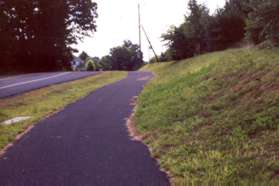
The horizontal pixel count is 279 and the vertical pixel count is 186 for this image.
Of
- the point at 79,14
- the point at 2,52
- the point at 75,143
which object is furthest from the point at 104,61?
the point at 75,143

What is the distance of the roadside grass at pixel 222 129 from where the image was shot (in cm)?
687

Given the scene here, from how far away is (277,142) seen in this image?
7.41 m

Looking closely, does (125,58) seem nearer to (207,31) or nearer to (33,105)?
(207,31)

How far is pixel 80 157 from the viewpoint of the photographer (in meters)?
8.88

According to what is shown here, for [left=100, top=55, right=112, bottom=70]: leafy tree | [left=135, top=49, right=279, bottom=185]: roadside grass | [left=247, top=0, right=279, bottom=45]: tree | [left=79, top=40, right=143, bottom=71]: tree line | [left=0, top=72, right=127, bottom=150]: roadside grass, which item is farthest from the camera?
[left=100, top=55, right=112, bottom=70]: leafy tree

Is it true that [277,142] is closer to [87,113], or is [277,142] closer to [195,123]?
[195,123]

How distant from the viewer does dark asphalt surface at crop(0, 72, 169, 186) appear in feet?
24.2

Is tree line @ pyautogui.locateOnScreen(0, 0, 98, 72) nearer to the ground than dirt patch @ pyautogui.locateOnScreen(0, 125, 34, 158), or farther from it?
farther from it

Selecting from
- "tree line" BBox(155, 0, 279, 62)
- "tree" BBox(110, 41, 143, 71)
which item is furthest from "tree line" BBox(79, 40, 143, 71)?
"tree line" BBox(155, 0, 279, 62)

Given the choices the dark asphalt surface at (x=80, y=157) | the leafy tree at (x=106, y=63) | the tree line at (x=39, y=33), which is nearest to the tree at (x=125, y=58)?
the leafy tree at (x=106, y=63)

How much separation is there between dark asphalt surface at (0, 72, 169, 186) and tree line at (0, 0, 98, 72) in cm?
3522

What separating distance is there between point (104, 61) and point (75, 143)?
65593 millimetres

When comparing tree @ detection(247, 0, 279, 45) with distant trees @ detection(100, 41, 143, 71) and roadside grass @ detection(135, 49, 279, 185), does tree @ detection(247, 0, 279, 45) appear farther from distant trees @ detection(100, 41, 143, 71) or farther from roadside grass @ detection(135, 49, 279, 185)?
distant trees @ detection(100, 41, 143, 71)

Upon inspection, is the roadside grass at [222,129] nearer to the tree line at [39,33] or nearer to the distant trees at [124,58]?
the tree line at [39,33]
